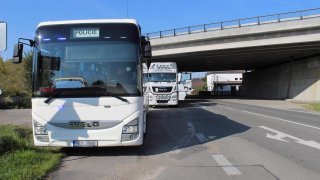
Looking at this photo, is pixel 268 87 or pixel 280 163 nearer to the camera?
pixel 280 163

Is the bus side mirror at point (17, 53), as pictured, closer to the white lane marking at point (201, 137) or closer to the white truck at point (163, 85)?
the white lane marking at point (201, 137)

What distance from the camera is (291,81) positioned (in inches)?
2101

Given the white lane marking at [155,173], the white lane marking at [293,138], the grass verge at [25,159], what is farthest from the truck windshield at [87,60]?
the white lane marking at [293,138]

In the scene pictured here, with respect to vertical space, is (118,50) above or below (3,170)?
above

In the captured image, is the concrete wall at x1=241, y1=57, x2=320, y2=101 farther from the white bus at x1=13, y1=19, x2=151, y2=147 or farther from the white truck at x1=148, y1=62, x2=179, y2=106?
the white bus at x1=13, y1=19, x2=151, y2=147

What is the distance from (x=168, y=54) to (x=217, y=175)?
41988 millimetres

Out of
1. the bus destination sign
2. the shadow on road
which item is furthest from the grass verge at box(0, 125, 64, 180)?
the bus destination sign

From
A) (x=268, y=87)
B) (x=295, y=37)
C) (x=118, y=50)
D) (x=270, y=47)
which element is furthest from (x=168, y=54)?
(x=118, y=50)

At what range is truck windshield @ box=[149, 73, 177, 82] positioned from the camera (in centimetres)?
3303

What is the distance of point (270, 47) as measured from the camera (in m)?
43.2

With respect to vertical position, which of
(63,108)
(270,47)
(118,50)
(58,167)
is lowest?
(58,167)

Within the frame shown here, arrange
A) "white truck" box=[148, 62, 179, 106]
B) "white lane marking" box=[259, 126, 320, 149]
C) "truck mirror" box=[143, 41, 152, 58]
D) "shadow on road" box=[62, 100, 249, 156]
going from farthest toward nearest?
1. "white truck" box=[148, 62, 179, 106]
2. "white lane marking" box=[259, 126, 320, 149]
3. "shadow on road" box=[62, 100, 249, 156]
4. "truck mirror" box=[143, 41, 152, 58]

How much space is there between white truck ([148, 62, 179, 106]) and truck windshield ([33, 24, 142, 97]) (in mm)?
21878

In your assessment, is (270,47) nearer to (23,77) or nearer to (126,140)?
(23,77)
